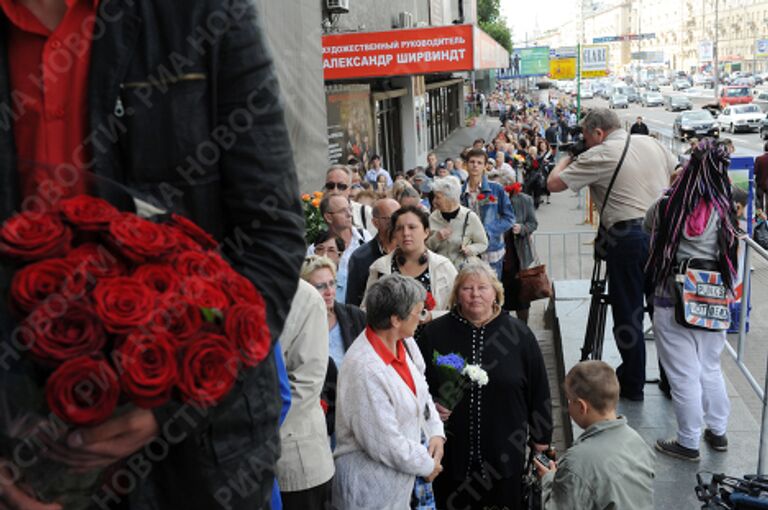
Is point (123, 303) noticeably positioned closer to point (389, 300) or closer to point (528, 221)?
point (389, 300)

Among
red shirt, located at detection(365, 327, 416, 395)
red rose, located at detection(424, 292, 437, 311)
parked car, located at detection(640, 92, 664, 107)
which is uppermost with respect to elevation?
red shirt, located at detection(365, 327, 416, 395)

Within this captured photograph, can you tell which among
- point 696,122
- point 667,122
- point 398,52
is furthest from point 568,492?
point 667,122

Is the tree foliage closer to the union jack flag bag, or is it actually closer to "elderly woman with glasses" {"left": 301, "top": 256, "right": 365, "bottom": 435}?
the union jack flag bag

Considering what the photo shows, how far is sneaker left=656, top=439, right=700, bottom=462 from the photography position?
584 centimetres

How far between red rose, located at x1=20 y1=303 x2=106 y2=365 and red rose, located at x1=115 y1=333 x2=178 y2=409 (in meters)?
0.04

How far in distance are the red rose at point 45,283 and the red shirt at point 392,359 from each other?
3198mm

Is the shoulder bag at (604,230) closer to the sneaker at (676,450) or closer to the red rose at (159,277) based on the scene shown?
the sneaker at (676,450)

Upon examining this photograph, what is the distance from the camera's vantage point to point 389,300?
14.6 feet

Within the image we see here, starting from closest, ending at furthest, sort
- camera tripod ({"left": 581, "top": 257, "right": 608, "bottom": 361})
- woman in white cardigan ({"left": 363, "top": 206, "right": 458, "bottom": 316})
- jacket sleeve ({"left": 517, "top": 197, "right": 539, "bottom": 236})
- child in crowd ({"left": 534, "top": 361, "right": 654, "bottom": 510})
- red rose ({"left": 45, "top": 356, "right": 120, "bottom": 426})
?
red rose ({"left": 45, "top": 356, "right": 120, "bottom": 426})
child in crowd ({"left": 534, "top": 361, "right": 654, "bottom": 510})
woman in white cardigan ({"left": 363, "top": 206, "right": 458, "bottom": 316})
camera tripod ({"left": 581, "top": 257, "right": 608, "bottom": 361})
jacket sleeve ({"left": 517, "top": 197, "right": 539, "bottom": 236})

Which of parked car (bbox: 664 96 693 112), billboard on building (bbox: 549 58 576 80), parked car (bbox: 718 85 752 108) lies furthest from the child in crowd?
parked car (bbox: 664 96 693 112)

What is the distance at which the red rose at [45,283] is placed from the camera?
120 cm

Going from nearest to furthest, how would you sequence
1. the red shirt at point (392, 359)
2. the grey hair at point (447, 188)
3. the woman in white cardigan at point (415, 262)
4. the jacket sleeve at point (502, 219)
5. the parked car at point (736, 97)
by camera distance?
the red shirt at point (392, 359), the woman in white cardigan at point (415, 262), the grey hair at point (447, 188), the jacket sleeve at point (502, 219), the parked car at point (736, 97)

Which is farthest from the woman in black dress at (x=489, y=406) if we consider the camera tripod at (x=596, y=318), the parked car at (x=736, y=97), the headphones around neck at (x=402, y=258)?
the parked car at (x=736, y=97)

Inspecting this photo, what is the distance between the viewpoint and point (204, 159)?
1.49m
